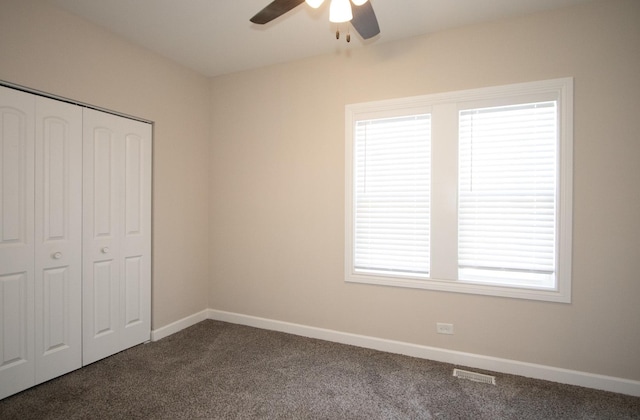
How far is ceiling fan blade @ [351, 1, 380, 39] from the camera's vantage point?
1.87 m

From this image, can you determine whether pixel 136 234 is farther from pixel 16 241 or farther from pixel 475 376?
pixel 475 376

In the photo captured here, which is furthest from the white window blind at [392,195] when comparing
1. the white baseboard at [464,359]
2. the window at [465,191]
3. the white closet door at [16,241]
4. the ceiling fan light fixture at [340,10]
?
the white closet door at [16,241]

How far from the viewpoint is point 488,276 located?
109 inches

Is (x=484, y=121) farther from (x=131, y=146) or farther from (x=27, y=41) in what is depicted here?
(x=27, y=41)

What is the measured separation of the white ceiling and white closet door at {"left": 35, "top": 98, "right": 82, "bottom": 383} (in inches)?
35.6

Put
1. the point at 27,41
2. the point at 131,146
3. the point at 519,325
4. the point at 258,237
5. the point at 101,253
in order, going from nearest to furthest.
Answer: the point at 27,41 → the point at 519,325 → the point at 101,253 → the point at 131,146 → the point at 258,237

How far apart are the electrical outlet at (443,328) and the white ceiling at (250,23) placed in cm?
266

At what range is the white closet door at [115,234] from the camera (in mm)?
2770

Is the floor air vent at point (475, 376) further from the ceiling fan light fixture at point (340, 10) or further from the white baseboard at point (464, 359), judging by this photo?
the ceiling fan light fixture at point (340, 10)

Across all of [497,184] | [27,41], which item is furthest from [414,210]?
[27,41]

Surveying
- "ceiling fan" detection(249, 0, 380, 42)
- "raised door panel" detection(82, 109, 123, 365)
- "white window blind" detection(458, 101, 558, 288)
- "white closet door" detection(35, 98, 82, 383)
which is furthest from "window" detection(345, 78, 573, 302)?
"white closet door" detection(35, 98, 82, 383)

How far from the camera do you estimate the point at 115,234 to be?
297 centimetres

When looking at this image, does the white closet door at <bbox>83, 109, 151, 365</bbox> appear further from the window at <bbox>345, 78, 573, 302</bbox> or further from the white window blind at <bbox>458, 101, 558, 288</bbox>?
the white window blind at <bbox>458, 101, 558, 288</bbox>

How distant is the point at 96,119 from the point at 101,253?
1192 mm
